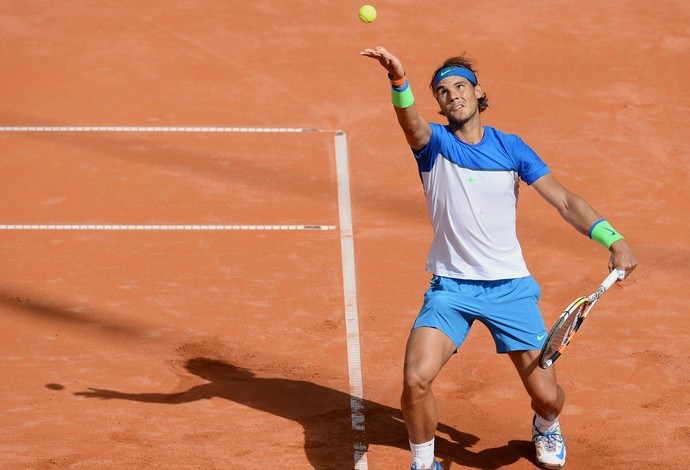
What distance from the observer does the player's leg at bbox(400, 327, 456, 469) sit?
6758mm

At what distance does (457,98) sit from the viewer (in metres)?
7.17

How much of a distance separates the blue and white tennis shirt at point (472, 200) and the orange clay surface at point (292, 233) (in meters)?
1.38

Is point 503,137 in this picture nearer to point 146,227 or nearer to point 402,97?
point 402,97

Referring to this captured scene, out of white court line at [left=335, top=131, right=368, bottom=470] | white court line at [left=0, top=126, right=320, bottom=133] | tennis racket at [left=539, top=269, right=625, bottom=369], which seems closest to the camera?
tennis racket at [left=539, top=269, right=625, bottom=369]

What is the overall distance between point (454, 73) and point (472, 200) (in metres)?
0.78

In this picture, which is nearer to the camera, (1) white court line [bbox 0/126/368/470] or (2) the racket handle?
(2) the racket handle

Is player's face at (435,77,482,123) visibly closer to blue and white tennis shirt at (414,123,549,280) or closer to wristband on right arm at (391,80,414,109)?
blue and white tennis shirt at (414,123,549,280)

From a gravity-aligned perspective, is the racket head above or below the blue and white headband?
below

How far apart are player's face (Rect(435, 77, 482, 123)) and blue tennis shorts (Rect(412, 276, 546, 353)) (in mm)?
963

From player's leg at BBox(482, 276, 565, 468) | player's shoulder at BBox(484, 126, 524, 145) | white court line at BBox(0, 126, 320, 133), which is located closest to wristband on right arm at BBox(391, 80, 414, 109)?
player's shoulder at BBox(484, 126, 524, 145)

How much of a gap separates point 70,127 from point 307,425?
5.75m

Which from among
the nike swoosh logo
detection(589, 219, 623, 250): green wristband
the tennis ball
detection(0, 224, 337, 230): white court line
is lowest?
the nike swoosh logo

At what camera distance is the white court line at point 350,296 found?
8.08m

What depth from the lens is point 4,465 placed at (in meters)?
7.45
